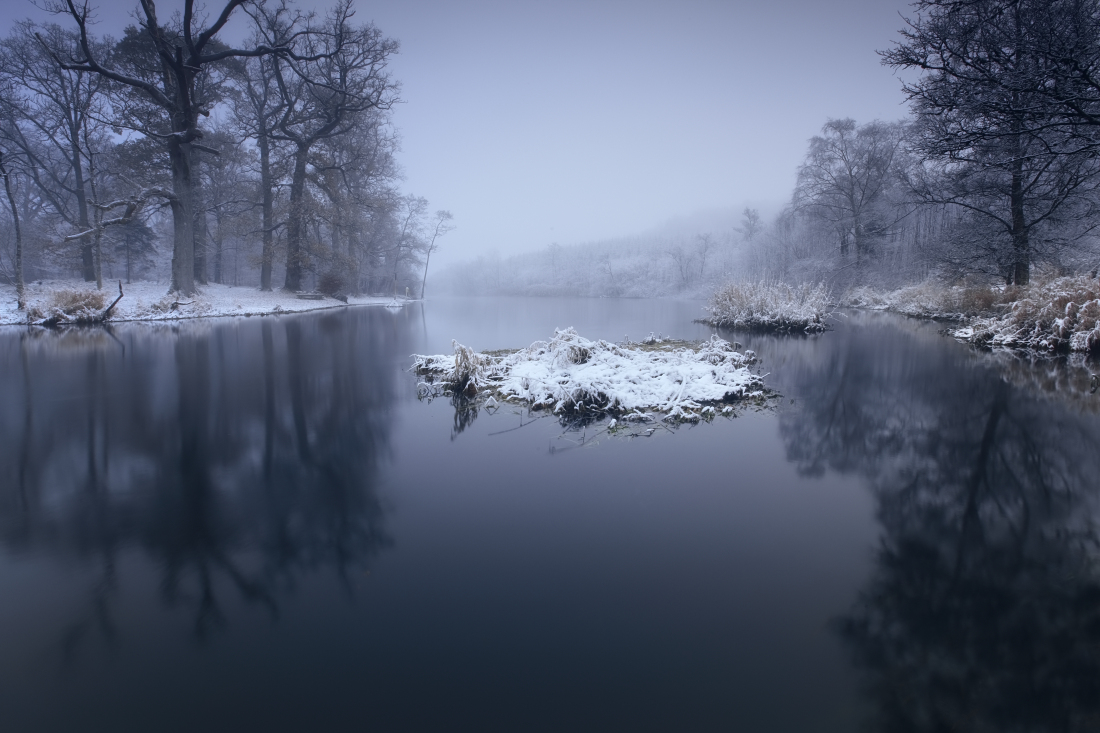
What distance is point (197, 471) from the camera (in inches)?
146

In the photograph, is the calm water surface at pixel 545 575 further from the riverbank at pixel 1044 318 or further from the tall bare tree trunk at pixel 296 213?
the tall bare tree trunk at pixel 296 213

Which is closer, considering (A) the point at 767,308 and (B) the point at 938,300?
(A) the point at 767,308

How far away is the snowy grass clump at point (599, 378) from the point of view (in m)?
5.53

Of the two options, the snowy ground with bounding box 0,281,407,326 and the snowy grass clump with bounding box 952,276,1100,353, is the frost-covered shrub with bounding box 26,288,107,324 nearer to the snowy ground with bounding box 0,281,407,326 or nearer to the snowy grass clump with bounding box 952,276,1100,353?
the snowy ground with bounding box 0,281,407,326

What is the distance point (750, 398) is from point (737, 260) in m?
66.5

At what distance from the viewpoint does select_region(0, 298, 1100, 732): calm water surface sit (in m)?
1.65

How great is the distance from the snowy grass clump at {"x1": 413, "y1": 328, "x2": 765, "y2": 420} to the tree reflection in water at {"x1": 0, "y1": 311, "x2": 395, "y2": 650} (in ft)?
3.65

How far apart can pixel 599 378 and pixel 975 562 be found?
12.1 feet

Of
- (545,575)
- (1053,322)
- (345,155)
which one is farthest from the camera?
(345,155)

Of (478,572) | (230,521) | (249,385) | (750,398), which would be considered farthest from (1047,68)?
(249,385)

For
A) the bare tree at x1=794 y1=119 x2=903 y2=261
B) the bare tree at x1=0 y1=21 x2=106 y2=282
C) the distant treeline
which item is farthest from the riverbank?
the bare tree at x1=0 y1=21 x2=106 y2=282

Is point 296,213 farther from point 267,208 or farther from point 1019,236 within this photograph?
point 1019,236

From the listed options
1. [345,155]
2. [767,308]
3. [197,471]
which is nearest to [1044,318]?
[767,308]

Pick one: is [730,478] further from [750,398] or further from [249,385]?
[249,385]
